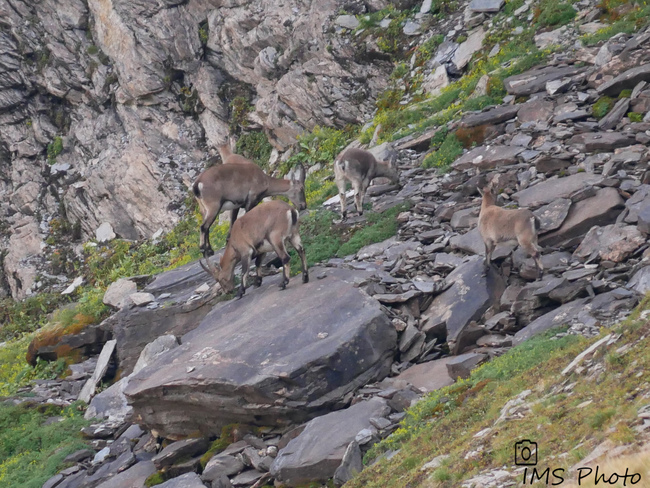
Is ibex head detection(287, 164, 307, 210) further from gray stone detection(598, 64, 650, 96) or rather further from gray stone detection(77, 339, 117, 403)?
gray stone detection(598, 64, 650, 96)

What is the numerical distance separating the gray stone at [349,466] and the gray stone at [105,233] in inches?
996

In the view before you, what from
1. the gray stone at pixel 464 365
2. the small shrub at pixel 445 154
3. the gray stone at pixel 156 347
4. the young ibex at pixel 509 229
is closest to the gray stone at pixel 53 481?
the gray stone at pixel 156 347

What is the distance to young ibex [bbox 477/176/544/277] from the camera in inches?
481

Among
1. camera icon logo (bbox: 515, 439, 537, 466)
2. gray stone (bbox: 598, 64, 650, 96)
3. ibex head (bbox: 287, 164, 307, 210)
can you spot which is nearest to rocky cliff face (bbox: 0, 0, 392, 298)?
ibex head (bbox: 287, 164, 307, 210)

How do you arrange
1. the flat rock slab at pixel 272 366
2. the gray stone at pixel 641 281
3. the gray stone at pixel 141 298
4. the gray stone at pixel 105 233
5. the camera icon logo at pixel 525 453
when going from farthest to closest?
the gray stone at pixel 105 233 < the gray stone at pixel 141 298 < the flat rock slab at pixel 272 366 < the gray stone at pixel 641 281 < the camera icon logo at pixel 525 453

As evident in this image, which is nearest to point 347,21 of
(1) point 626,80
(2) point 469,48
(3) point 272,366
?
(2) point 469,48

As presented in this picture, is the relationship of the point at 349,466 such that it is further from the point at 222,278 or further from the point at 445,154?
the point at 445,154

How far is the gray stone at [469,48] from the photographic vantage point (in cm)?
2508

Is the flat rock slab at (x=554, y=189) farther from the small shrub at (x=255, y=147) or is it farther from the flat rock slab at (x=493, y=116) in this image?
the small shrub at (x=255, y=147)

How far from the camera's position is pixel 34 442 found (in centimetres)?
1441

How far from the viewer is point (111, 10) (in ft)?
107

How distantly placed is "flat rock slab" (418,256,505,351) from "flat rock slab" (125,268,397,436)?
3.06 feet

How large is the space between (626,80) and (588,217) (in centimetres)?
598

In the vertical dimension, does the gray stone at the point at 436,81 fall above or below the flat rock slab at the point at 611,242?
above
